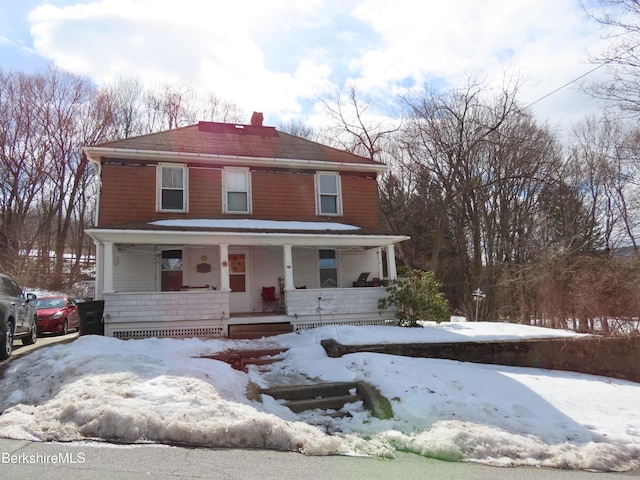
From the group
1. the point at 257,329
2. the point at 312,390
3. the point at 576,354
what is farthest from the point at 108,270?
the point at 576,354

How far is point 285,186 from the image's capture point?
46.3ft

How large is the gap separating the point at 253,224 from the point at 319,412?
749 centimetres

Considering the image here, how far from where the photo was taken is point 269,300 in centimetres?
1332

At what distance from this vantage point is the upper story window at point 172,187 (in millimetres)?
12922

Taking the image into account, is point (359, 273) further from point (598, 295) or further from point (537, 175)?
point (537, 175)

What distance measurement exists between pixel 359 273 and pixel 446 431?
32.5 ft

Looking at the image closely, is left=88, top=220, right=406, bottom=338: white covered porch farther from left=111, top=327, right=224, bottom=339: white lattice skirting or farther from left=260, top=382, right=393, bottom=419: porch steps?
left=260, top=382, right=393, bottom=419: porch steps

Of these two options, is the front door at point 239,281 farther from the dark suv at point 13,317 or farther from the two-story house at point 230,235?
the dark suv at point 13,317

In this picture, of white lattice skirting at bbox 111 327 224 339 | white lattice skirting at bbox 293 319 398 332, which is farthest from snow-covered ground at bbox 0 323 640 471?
white lattice skirting at bbox 293 319 398 332

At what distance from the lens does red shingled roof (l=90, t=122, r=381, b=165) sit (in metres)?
13.3

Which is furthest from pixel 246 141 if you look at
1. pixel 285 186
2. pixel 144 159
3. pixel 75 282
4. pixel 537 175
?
pixel 75 282

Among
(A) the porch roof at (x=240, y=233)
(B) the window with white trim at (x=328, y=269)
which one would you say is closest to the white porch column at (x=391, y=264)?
(A) the porch roof at (x=240, y=233)

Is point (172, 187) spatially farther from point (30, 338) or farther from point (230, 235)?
point (30, 338)

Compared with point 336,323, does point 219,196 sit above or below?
above
